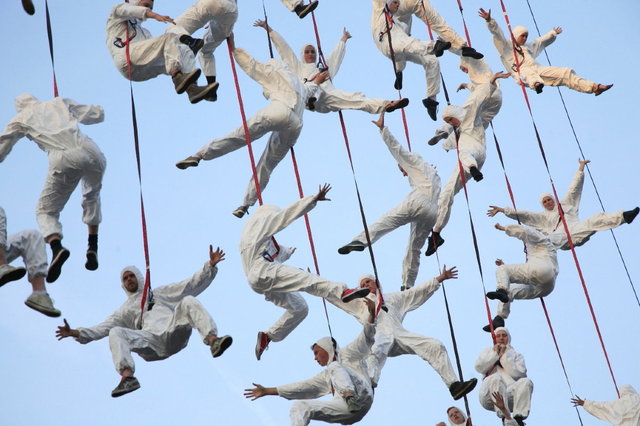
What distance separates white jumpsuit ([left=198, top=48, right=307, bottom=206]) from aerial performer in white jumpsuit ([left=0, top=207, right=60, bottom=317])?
2.64 metres

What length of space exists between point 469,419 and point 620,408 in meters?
2.22

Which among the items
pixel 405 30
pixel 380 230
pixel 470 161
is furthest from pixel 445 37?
pixel 380 230

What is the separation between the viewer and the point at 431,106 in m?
17.9

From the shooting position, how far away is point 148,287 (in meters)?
13.9

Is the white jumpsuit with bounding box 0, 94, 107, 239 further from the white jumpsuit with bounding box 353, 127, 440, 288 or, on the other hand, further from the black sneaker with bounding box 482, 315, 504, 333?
the black sneaker with bounding box 482, 315, 504, 333

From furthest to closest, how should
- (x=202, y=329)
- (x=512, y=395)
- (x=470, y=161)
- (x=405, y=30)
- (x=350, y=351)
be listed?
(x=405, y=30) → (x=470, y=161) → (x=512, y=395) → (x=350, y=351) → (x=202, y=329)

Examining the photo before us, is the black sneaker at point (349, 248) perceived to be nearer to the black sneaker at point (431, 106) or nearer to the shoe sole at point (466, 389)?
the shoe sole at point (466, 389)

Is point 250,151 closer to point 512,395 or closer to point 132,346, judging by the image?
point 132,346

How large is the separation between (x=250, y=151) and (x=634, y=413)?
529 cm

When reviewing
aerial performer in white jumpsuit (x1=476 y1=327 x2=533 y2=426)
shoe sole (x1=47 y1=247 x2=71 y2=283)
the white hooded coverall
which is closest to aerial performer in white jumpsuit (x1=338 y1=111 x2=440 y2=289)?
aerial performer in white jumpsuit (x1=476 y1=327 x2=533 y2=426)

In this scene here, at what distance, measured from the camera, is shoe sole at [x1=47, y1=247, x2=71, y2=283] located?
1323 centimetres

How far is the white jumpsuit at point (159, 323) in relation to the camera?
13.4 m

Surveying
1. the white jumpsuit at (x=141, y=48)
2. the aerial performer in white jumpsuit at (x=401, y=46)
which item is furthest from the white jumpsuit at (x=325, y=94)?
the white jumpsuit at (x=141, y=48)

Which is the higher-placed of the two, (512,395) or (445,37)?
(445,37)
